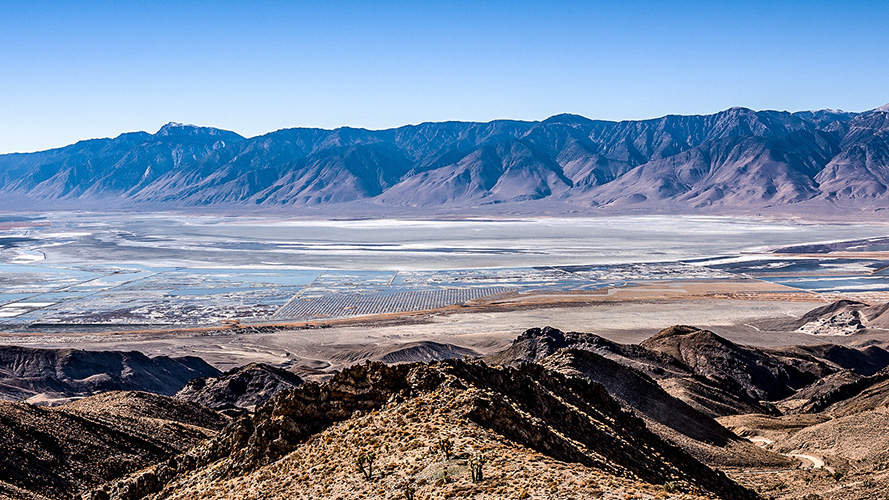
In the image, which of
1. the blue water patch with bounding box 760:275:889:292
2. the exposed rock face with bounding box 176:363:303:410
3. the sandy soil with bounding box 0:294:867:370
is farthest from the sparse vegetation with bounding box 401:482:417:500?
the blue water patch with bounding box 760:275:889:292

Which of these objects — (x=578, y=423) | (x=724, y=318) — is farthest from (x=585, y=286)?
(x=578, y=423)

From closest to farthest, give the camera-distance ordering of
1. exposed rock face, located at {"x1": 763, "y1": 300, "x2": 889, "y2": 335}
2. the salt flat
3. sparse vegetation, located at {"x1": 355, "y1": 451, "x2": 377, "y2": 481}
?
sparse vegetation, located at {"x1": 355, "y1": 451, "x2": 377, "y2": 481} < the salt flat < exposed rock face, located at {"x1": 763, "y1": 300, "x2": 889, "y2": 335}

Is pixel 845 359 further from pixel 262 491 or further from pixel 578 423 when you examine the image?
pixel 262 491

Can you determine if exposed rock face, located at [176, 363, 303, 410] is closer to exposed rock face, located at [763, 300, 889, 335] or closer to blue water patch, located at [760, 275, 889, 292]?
exposed rock face, located at [763, 300, 889, 335]

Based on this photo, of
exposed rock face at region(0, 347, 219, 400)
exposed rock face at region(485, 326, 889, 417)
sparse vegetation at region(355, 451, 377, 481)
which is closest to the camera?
sparse vegetation at region(355, 451, 377, 481)

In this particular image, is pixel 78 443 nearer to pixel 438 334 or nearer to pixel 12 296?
pixel 438 334

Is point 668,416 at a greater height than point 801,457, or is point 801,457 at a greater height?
point 668,416

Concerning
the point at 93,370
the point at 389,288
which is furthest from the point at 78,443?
the point at 389,288

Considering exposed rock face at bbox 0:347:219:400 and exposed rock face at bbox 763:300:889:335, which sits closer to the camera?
exposed rock face at bbox 0:347:219:400
